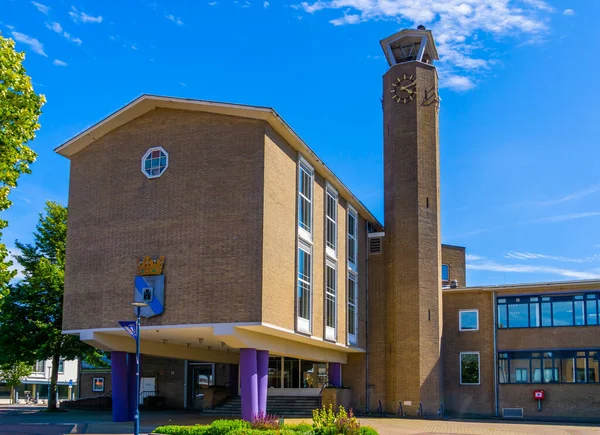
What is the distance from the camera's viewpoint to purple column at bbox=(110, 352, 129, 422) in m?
30.0

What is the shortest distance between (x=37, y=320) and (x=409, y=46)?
84.1 feet

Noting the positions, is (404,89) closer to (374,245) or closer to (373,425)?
(374,245)

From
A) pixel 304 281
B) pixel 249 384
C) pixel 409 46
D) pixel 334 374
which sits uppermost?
pixel 409 46

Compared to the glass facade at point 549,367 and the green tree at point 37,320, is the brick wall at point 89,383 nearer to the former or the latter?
the green tree at point 37,320

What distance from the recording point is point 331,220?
34312 mm

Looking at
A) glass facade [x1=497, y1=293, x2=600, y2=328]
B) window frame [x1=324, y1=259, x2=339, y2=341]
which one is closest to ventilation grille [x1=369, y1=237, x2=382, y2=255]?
window frame [x1=324, y1=259, x2=339, y2=341]

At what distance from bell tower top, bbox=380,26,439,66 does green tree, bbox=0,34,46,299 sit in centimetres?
2725

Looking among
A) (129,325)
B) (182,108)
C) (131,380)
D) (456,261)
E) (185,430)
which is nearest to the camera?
(129,325)

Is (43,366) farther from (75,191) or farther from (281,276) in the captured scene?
(281,276)

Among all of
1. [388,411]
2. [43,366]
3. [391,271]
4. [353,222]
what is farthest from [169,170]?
[43,366]

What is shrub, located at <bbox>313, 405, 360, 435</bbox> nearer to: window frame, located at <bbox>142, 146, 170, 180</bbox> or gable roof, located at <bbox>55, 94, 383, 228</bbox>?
gable roof, located at <bbox>55, 94, 383, 228</bbox>

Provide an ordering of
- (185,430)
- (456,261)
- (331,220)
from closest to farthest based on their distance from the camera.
Answer: 1. (185,430)
2. (331,220)
3. (456,261)

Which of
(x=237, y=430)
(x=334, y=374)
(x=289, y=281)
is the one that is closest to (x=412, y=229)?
(x=334, y=374)

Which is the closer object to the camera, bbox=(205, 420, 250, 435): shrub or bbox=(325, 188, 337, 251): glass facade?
bbox=(205, 420, 250, 435): shrub
